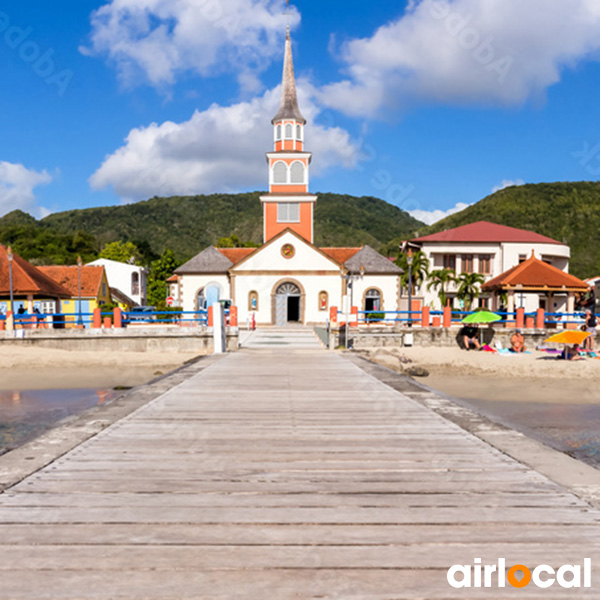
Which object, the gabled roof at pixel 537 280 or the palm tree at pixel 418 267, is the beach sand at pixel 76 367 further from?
the palm tree at pixel 418 267

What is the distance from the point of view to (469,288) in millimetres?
49312

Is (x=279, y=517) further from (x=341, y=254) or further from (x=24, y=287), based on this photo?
(x=341, y=254)

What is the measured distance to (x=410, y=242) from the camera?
5353cm

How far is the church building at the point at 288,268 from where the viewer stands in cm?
4503

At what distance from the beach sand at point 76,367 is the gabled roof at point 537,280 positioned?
1991 cm

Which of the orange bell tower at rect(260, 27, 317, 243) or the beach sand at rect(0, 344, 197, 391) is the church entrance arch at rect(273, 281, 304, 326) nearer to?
the orange bell tower at rect(260, 27, 317, 243)

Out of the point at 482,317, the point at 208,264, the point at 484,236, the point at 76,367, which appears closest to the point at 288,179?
the point at 208,264

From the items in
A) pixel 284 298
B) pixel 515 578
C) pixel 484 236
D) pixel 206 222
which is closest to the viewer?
pixel 515 578

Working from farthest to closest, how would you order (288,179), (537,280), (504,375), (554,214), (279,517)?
(554,214) → (288,179) → (537,280) → (504,375) → (279,517)

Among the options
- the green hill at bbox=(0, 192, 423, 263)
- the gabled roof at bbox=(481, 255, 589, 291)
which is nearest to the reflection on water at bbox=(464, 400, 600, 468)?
the gabled roof at bbox=(481, 255, 589, 291)

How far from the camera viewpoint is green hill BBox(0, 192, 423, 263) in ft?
424

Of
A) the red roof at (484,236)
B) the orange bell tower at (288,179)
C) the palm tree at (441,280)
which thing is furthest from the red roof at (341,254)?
the palm tree at (441,280)

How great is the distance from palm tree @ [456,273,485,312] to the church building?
6.46m

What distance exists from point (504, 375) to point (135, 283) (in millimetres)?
59864
